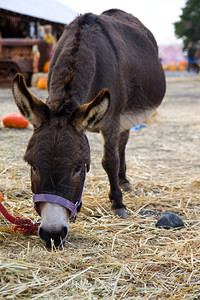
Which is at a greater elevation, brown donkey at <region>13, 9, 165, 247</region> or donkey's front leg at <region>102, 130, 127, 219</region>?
brown donkey at <region>13, 9, 165, 247</region>

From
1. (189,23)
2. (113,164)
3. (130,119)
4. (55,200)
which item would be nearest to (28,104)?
(55,200)

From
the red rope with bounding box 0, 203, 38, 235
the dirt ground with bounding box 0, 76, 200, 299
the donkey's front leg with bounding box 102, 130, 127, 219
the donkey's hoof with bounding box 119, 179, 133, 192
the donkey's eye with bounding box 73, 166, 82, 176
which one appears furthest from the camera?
the donkey's hoof with bounding box 119, 179, 133, 192

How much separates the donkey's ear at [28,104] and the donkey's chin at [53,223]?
581mm

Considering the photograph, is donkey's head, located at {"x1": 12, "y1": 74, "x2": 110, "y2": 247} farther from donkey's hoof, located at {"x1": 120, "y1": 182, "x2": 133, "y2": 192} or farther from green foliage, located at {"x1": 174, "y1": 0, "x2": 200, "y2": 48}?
green foliage, located at {"x1": 174, "y1": 0, "x2": 200, "y2": 48}

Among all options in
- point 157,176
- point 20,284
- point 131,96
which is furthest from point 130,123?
point 20,284

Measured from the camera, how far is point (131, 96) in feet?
13.0

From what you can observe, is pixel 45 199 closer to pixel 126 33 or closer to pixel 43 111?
pixel 43 111

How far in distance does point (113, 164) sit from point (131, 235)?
698 millimetres

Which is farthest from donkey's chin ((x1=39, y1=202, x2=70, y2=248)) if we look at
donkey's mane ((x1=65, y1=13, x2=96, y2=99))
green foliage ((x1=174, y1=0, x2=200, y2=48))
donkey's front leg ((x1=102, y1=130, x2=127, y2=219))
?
green foliage ((x1=174, y1=0, x2=200, y2=48))

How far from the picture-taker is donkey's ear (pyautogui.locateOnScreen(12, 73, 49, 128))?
7.57ft

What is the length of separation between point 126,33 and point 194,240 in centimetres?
243

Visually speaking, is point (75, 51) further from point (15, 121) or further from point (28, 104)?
point (15, 121)

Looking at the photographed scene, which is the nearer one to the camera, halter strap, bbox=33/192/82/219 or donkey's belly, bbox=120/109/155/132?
halter strap, bbox=33/192/82/219

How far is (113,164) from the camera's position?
11.0 feet
